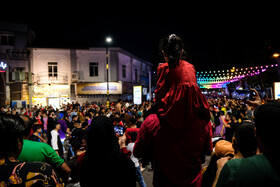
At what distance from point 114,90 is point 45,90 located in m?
9.09

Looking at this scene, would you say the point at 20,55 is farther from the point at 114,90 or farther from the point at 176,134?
the point at 176,134

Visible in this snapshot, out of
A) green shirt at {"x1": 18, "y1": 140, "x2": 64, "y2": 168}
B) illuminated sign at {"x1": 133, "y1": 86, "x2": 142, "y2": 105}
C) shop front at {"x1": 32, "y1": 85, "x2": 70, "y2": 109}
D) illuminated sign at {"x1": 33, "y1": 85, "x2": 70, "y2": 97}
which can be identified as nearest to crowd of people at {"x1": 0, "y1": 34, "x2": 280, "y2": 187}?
green shirt at {"x1": 18, "y1": 140, "x2": 64, "y2": 168}

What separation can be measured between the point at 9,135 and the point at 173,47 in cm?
170

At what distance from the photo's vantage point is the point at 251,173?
130 centimetres

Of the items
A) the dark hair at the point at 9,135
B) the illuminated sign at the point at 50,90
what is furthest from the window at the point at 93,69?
the dark hair at the point at 9,135

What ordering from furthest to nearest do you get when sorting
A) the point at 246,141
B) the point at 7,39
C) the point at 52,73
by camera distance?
1. the point at 52,73
2. the point at 7,39
3. the point at 246,141

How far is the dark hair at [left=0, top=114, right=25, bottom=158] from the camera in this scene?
1810mm

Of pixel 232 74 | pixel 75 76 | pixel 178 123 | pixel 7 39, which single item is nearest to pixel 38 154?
pixel 178 123

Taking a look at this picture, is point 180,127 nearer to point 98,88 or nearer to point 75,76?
point 98,88

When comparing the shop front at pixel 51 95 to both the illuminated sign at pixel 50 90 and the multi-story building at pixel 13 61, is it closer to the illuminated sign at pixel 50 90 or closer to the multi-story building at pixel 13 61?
the illuminated sign at pixel 50 90

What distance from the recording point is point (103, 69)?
29.2 m

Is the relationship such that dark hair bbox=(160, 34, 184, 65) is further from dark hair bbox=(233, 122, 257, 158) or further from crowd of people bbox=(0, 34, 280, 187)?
dark hair bbox=(233, 122, 257, 158)

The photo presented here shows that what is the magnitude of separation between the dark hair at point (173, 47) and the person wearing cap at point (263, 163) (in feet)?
2.60

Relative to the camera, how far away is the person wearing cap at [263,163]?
49.8 inches
